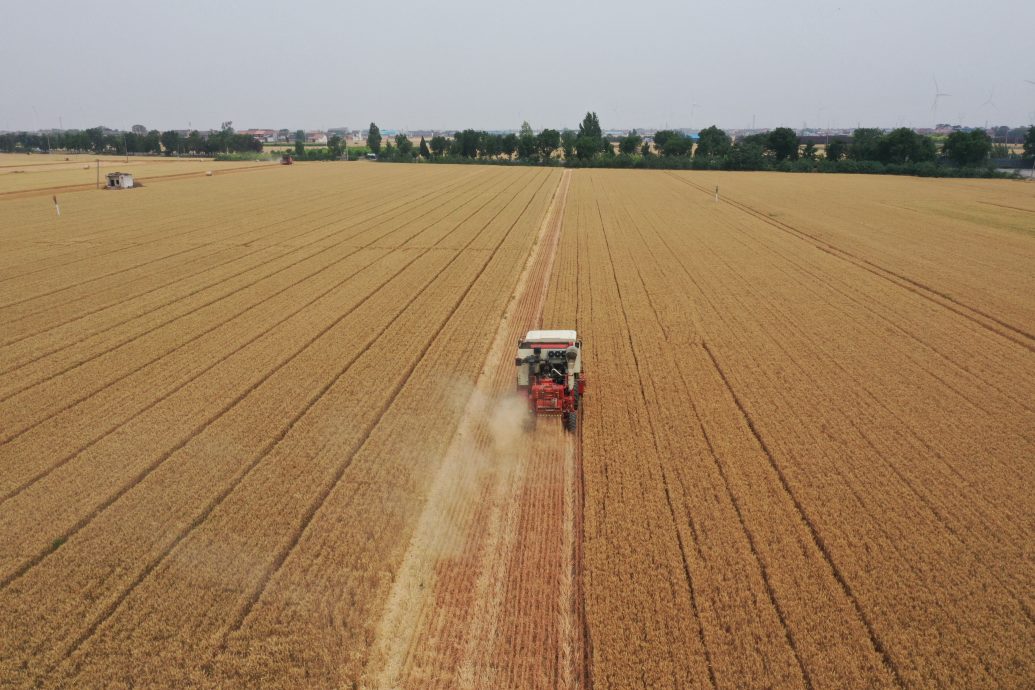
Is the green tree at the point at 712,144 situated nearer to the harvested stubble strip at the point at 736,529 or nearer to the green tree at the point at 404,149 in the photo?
the green tree at the point at 404,149

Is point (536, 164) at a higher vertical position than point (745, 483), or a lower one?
higher

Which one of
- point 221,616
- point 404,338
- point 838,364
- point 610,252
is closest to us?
point 221,616

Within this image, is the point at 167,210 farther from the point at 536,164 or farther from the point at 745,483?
the point at 536,164

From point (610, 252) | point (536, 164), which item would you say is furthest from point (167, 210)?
point (536, 164)

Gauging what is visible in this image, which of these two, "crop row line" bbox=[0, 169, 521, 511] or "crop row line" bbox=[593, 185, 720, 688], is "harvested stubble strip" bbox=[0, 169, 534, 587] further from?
"crop row line" bbox=[593, 185, 720, 688]

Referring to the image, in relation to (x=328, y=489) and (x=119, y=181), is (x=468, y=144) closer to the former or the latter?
(x=119, y=181)

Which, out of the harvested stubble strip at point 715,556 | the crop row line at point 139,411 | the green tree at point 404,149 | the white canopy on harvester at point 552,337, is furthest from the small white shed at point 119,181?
the green tree at point 404,149
